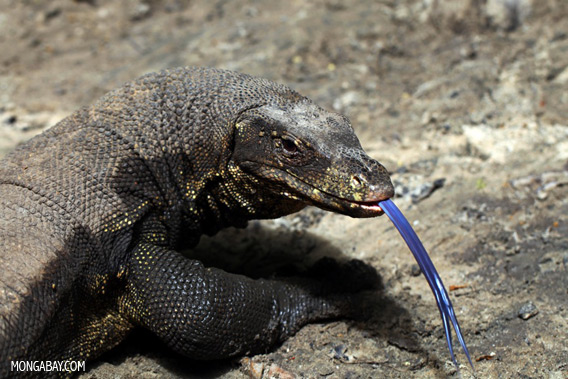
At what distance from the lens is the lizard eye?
11.9 feet

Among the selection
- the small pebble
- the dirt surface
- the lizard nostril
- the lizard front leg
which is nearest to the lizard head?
the lizard nostril

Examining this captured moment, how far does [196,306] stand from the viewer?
359 centimetres

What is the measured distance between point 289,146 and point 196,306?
115 centimetres

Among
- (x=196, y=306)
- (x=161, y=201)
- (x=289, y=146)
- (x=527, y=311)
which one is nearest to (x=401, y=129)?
(x=527, y=311)

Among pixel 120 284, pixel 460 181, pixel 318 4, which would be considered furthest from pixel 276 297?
pixel 318 4

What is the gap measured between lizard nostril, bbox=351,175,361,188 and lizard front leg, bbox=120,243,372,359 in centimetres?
104

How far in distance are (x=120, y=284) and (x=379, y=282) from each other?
1923 mm

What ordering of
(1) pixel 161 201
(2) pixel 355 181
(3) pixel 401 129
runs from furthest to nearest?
(3) pixel 401 129
(1) pixel 161 201
(2) pixel 355 181

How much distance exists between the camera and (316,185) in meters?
3.56

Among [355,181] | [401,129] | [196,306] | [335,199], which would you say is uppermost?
[355,181]

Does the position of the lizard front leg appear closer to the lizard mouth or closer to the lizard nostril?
the lizard mouth

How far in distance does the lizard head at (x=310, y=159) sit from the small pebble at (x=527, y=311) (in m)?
1.33

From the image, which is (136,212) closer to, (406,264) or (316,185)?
(316,185)

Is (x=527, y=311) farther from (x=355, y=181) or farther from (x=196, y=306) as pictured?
(x=196, y=306)
